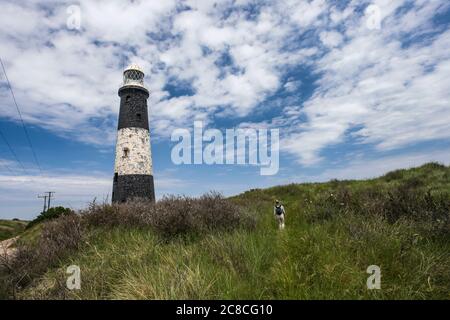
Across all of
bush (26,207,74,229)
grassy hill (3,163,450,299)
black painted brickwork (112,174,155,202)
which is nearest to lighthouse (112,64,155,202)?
black painted brickwork (112,174,155,202)

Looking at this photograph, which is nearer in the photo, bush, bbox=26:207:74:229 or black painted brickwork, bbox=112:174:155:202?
black painted brickwork, bbox=112:174:155:202

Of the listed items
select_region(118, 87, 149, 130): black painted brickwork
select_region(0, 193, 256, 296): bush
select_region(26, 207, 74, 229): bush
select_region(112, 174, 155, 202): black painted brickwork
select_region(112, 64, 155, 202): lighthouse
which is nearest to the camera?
select_region(0, 193, 256, 296): bush

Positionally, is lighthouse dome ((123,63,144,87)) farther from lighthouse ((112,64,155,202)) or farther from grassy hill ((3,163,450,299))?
grassy hill ((3,163,450,299))

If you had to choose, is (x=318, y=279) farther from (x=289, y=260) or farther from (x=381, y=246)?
(x=381, y=246)

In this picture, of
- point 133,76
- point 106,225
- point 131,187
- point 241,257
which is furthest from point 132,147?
point 241,257

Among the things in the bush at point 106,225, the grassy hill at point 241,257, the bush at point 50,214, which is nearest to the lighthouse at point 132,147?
the bush at point 50,214

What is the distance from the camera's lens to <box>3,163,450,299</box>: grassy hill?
3355mm

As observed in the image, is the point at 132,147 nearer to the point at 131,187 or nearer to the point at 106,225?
the point at 131,187

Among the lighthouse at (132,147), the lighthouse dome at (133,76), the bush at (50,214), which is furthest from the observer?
the lighthouse dome at (133,76)

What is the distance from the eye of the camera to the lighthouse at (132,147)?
20891 mm

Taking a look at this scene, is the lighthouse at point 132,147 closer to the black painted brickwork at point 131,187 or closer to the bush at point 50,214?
the black painted brickwork at point 131,187

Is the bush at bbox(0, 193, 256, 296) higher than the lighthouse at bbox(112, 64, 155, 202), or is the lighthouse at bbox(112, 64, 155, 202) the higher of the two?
the lighthouse at bbox(112, 64, 155, 202)

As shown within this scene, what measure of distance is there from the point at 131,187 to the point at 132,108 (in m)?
6.55
